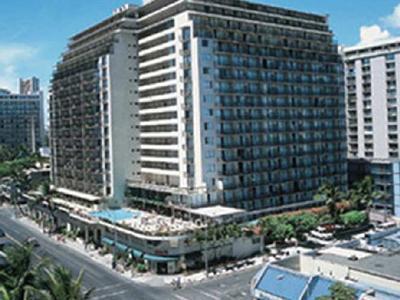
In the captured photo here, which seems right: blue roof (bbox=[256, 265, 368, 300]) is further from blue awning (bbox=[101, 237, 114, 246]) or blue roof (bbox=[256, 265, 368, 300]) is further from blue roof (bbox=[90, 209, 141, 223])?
blue roof (bbox=[90, 209, 141, 223])

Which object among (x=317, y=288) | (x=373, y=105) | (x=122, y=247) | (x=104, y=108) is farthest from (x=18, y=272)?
(x=373, y=105)

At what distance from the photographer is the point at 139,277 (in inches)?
3258

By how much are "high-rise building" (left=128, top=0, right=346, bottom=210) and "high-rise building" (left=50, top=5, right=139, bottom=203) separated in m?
3.21

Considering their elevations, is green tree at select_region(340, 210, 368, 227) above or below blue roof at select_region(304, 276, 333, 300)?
below

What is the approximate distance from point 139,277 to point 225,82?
1616 inches

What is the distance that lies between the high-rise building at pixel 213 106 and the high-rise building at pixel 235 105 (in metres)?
0.22

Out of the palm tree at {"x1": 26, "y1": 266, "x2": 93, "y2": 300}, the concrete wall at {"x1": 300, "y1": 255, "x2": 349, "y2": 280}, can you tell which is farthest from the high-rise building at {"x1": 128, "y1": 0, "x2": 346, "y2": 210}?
the palm tree at {"x1": 26, "y1": 266, "x2": 93, "y2": 300}

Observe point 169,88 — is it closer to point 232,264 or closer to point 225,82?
point 225,82

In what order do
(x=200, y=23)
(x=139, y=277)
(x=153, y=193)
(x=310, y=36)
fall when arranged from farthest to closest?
(x=310, y=36) → (x=153, y=193) → (x=200, y=23) → (x=139, y=277)

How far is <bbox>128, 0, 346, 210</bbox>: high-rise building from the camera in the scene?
101 m

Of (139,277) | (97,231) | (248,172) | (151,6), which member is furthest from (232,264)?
(151,6)

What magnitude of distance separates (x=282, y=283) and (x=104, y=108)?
73666mm

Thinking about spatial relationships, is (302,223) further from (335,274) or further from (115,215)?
(335,274)

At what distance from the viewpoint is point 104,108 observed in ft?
384
